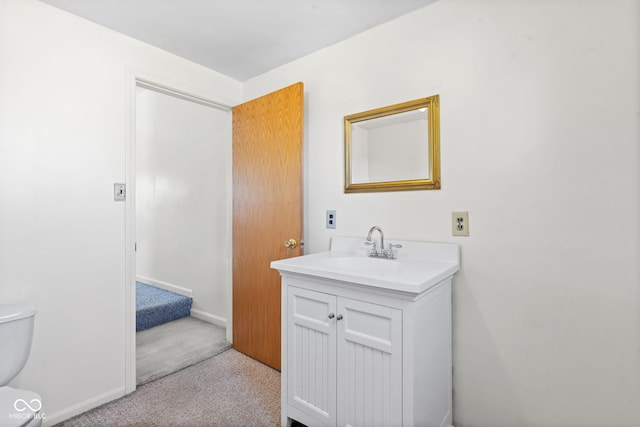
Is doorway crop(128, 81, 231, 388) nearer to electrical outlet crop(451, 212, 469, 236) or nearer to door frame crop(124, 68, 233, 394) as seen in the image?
door frame crop(124, 68, 233, 394)

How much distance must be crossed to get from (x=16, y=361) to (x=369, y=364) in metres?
→ 1.52

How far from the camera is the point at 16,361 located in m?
1.32

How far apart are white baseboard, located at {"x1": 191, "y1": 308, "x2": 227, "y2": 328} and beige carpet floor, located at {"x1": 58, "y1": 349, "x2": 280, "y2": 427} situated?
0.72m

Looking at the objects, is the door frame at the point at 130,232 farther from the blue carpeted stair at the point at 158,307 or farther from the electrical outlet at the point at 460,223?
the electrical outlet at the point at 460,223

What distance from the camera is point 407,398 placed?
1153mm

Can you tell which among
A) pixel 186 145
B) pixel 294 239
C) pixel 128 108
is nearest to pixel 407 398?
pixel 294 239

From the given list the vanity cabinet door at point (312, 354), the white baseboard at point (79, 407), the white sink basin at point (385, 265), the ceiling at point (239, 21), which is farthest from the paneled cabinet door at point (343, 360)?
the ceiling at point (239, 21)

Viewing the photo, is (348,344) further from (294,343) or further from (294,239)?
(294,239)

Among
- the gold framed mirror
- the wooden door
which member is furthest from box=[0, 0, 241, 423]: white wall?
the gold framed mirror

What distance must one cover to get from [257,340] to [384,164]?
5.23 feet

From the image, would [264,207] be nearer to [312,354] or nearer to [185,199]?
[312,354]

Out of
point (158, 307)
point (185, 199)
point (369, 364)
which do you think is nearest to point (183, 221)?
point (185, 199)

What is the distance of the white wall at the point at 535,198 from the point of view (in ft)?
3.93

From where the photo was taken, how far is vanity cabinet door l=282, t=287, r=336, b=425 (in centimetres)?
138
